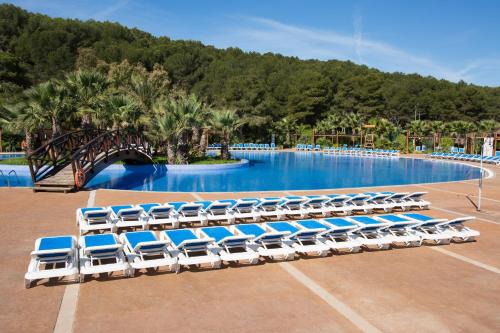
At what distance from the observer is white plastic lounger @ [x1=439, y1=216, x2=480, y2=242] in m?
9.25

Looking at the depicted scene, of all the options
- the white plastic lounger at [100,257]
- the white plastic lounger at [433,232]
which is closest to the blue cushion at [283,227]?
the white plastic lounger at [433,232]

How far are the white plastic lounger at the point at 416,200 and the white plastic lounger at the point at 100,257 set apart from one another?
30.5 ft

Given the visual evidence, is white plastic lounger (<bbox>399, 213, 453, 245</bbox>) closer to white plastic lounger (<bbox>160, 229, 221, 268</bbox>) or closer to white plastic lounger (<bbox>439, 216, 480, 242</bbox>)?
white plastic lounger (<bbox>439, 216, 480, 242</bbox>)

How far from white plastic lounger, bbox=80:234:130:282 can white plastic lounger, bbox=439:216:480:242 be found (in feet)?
22.8

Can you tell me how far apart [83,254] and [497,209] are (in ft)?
40.3

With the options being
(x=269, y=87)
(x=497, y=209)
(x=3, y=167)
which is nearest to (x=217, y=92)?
(x=269, y=87)

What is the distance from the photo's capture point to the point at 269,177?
75.3ft

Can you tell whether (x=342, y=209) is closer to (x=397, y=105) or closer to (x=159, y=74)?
(x=159, y=74)

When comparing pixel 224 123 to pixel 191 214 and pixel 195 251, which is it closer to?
pixel 191 214

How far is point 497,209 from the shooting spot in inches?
520

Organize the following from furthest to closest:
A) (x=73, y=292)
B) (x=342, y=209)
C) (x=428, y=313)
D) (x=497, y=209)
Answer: (x=497, y=209), (x=342, y=209), (x=73, y=292), (x=428, y=313)

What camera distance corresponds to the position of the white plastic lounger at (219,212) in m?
10.5

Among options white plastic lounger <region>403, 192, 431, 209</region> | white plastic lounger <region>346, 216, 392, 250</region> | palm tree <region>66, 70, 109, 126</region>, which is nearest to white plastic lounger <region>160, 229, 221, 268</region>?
white plastic lounger <region>346, 216, 392, 250</region>

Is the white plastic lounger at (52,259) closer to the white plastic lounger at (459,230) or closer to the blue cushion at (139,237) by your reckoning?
the blue cushion at (139,237)
